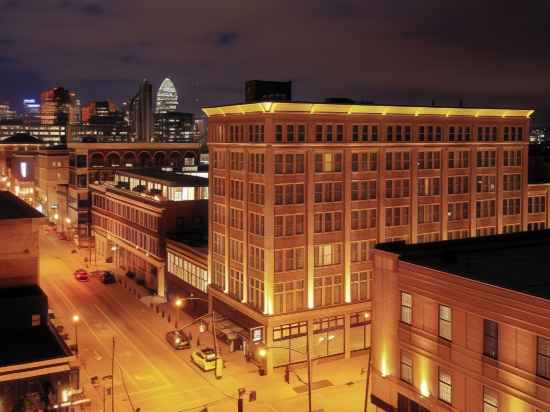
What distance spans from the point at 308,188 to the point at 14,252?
80.0 ft

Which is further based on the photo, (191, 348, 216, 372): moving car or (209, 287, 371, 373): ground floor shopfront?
(209, 287, 371, 373): ground floor shopfront

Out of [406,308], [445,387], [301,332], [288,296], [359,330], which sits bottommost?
[359,330]

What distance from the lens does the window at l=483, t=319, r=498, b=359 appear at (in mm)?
32438

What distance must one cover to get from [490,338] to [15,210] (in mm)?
36943

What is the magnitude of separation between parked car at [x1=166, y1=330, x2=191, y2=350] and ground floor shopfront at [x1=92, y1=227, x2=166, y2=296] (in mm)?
18388

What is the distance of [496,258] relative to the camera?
136 ft

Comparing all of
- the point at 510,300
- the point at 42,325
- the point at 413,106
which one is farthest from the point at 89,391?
the point at 413,106

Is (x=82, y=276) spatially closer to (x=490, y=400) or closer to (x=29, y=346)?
(x=29, y=346)

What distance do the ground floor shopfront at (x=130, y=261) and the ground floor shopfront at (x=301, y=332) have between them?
21.0 m

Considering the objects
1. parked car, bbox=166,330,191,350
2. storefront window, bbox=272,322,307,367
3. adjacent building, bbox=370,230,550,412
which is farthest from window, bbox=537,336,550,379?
parked car, bbox=166,330,191,350

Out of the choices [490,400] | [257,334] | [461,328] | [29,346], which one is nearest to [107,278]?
[257,334]

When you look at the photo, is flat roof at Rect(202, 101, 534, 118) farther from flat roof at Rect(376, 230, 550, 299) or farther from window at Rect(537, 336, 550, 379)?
window at Rect(537, 336, 550, 379)

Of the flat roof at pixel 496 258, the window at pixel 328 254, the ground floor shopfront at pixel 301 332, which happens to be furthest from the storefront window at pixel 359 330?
the flat roof at pixel 496 258

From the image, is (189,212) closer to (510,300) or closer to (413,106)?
(413,106)
